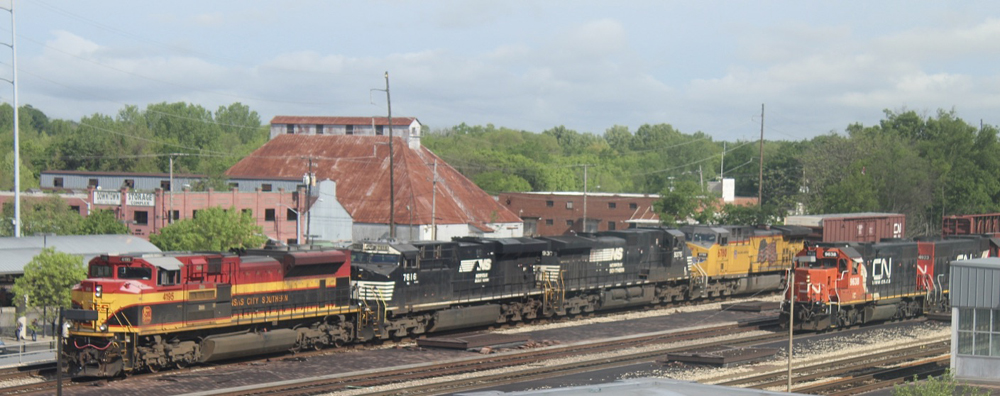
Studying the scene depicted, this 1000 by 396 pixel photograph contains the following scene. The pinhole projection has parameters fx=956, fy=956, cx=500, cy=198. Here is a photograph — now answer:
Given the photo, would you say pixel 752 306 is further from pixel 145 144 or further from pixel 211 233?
pixel 145 144

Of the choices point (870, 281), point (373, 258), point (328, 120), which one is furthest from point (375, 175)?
point (870, 281)

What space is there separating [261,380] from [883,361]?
16528 millimetres

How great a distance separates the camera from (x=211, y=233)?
40469mm

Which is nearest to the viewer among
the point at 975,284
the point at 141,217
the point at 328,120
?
the point at 975,284

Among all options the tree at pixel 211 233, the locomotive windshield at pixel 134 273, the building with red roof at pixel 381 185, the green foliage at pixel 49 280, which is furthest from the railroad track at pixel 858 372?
the building with red roof at pixel 381 185

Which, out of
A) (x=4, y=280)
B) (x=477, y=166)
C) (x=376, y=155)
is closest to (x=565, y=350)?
(x=4, y=280)

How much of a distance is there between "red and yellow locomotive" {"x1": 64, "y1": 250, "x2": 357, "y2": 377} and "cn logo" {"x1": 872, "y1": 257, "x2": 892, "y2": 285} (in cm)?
1787

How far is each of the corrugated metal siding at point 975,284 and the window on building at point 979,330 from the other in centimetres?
27

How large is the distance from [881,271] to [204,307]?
22499mm

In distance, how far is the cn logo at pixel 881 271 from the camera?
32.5 metres

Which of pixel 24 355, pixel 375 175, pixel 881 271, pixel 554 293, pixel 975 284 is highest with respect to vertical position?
pixel 375 175

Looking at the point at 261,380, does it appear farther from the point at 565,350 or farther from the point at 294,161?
the point at 294,161

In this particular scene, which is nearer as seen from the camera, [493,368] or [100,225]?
[493,368]

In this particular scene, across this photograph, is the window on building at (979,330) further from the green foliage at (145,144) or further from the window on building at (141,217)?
the green foliage at (145,144)
